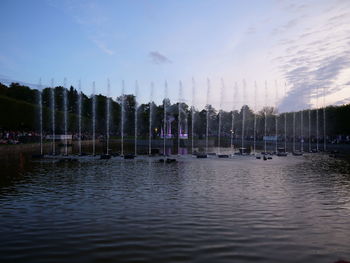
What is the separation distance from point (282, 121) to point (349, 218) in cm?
10568

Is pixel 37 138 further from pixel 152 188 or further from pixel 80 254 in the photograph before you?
pixel 80 254

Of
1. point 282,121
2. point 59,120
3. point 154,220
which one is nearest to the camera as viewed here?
point 154,220

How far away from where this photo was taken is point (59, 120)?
88.0 meters

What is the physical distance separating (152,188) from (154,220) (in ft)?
22.0

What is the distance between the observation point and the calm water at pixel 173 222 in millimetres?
8812

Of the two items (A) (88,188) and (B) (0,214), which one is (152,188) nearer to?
(A) (88,188)

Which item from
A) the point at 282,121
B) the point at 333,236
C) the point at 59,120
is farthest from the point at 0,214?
the point at 282,121

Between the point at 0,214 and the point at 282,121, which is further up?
the point at 282,121

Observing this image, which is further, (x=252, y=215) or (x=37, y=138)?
(x=37, y=138)

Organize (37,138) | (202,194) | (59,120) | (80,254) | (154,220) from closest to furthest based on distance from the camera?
(80,254) < (154,220) < (202,194) < (37,138) < (59,120)

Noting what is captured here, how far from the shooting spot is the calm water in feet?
28.9

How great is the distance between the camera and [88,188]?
18.6 m

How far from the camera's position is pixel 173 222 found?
38.3ft

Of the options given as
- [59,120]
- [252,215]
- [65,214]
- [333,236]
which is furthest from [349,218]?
[59,120]
